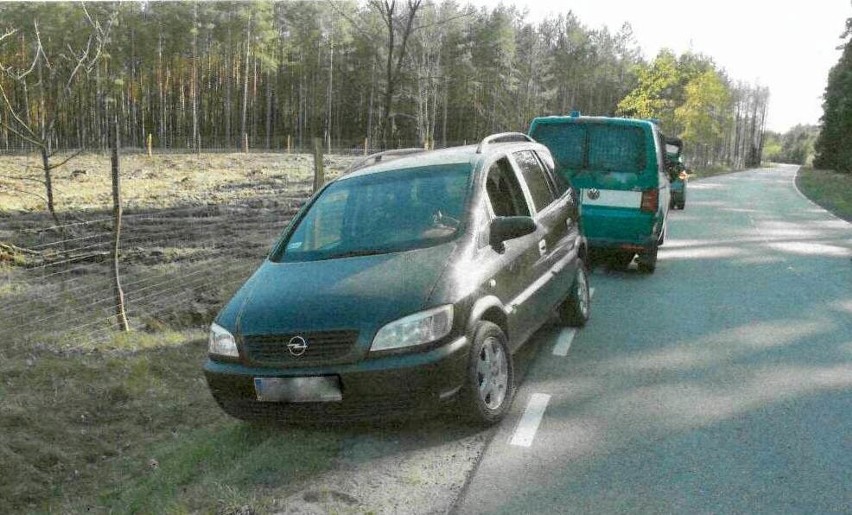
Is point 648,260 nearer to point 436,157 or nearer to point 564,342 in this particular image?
point 564,342

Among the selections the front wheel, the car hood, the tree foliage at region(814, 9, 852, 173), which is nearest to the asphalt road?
the front wheel

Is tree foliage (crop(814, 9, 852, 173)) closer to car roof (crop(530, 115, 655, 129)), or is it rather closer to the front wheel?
car roof (crop(530, 115, 655, 129))

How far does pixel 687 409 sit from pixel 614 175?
5.01 m

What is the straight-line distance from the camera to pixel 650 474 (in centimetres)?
391

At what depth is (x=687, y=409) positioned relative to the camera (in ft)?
16.0

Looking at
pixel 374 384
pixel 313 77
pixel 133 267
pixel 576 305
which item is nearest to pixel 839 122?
pixel 313 77

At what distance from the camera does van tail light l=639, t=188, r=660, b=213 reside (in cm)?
927

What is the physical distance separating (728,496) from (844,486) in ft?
2.10

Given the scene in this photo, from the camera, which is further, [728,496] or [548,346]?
[548,346]

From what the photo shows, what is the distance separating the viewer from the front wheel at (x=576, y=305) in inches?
277

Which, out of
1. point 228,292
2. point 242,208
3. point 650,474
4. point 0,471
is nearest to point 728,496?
point 650,474

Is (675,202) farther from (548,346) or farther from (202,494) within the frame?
(202,494)

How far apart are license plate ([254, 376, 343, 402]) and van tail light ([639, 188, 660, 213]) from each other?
6267mm

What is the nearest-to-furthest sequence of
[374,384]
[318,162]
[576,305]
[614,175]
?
1. [374,384]
2. [576,305]
3. [614,175]
4. [318,162]
